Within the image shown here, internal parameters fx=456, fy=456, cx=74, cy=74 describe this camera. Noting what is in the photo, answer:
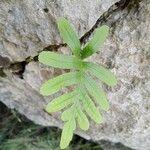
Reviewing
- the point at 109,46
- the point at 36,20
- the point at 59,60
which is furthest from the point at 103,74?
the point at 36,20

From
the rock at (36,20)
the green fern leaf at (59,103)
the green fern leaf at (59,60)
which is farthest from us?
the rock at (36,20)

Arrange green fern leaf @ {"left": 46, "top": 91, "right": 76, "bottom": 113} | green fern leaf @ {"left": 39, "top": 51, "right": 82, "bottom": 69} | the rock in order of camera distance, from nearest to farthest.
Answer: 1. green fern leaf @ {"left": 39, "top": 51, "right": 82, "bottom": 69}
2. green fern leaf @ {"left": 46, "top": 91, "right": 76, "bottom": 113}
3. the rock

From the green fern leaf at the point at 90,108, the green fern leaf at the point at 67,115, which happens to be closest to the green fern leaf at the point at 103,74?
the green fern leaf at the point at 90,108

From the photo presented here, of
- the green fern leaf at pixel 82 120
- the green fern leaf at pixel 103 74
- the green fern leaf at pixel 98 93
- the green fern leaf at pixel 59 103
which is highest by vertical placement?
the green fern leaf at pixel 103 74

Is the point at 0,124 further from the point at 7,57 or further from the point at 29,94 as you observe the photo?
the point at 7,57

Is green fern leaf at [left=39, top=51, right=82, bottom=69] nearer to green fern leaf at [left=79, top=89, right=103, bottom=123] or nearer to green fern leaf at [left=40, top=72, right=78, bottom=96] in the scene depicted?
green fern leaf at [left=40, top=72, right=78, bottom=96]

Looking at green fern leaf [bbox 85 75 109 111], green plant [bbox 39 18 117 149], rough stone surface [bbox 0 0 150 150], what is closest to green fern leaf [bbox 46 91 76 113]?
green plant [bbox 39 18 117 149]

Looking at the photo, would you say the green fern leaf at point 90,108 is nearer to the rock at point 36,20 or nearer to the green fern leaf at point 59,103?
the green fern leaf at point 59,103
